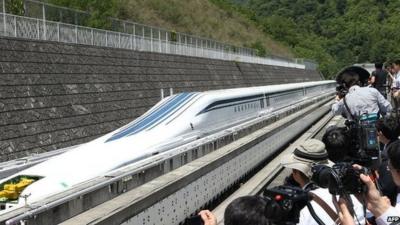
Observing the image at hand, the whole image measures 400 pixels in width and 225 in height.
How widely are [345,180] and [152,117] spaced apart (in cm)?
1142

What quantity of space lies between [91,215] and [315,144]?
238 centimetres

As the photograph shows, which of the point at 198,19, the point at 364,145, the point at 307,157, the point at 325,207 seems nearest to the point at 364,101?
the point at 364,145

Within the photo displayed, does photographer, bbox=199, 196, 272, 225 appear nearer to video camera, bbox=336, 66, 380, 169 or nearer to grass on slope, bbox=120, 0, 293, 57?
video camera, bbox=336, 66, 380, 169

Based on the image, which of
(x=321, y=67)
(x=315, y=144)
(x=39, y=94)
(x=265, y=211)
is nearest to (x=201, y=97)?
(x=39, y=94)

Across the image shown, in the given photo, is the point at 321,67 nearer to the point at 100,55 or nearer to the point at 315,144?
the point at 100,55

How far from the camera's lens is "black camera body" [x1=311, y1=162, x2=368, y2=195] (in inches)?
119

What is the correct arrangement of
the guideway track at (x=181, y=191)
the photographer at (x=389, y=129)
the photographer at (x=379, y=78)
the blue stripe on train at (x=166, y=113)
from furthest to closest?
the blue stripe on train at (x=166, y=113) < the photographer at (x=379, y=78) < the guideway track at (x=181, y=191) < the photographer at (x=389, y=129)

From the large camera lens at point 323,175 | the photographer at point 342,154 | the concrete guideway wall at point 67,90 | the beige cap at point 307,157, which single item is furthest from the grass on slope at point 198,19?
the large camera lens at point 323,175

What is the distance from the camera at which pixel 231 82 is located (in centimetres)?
4125

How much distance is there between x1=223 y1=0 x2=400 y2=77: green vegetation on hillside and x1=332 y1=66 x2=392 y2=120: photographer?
9358 centimetres

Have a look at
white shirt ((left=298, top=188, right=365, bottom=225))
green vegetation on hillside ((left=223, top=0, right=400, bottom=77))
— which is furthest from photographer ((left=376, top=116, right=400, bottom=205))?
green vegetation on hillside ((left=223, top=0, right=400, bottom=77))

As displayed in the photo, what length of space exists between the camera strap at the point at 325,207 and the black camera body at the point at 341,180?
291 mm

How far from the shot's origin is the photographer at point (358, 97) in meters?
6.80

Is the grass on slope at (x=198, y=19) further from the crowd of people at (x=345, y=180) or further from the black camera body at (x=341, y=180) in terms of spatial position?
the black camera body at (x=341, y=180)
